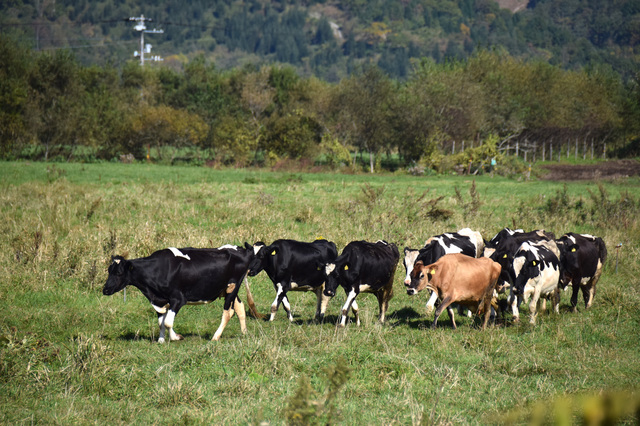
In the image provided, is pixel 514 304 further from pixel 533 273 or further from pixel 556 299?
pixel 556 299

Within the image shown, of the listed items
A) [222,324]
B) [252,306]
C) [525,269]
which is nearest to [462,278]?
[525,269]

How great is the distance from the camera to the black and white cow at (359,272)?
44.0 ft

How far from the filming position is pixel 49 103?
183 feet

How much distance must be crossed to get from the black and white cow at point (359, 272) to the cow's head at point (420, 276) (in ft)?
2.36

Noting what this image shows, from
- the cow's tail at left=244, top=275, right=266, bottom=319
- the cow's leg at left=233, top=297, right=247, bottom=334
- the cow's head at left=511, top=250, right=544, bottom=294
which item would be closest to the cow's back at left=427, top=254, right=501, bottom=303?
the cow's head at left=511, top=250, right=544, bottom=294

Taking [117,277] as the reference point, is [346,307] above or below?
below

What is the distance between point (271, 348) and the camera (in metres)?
10.3

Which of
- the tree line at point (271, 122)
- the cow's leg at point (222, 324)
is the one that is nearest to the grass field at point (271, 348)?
the cow's leg at point (222, 324)

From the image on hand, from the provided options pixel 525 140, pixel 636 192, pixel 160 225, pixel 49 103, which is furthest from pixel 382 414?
pixel 525 140

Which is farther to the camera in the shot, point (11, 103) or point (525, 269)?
point (11, 103)

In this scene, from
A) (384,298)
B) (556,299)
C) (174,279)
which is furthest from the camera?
(556,299)

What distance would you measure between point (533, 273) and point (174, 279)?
24.0 ft

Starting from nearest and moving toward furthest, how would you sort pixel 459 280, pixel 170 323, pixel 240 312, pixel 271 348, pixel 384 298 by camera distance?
1. pixel 271 348
2. pixel 170 323
3. pixel 240 312
4. pixel 459 280
5. pixel 384 298

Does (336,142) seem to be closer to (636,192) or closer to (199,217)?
(636,192)
